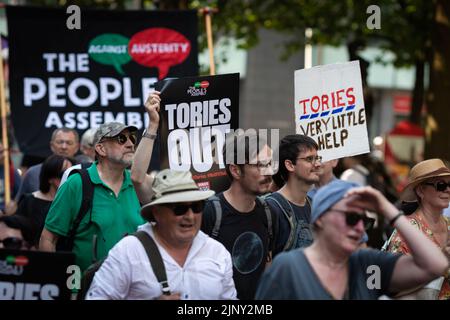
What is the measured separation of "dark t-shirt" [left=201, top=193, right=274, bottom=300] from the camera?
6031 mm

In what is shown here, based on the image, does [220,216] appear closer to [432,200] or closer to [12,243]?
[12,243]

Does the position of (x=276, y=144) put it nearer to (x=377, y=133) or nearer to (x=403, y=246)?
(x=403, y=246)

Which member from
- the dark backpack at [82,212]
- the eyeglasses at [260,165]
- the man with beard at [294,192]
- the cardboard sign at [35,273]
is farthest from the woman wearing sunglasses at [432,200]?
Result: the cardboard sign at [35,273]

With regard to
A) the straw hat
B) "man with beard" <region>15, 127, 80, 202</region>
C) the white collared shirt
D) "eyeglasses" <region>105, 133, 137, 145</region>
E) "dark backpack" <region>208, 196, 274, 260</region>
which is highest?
"man with beard" <region>15, 127, 80, 202</region>

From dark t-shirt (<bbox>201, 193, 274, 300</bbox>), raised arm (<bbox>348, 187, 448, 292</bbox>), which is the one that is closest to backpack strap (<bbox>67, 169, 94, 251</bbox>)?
dark t-shirt (<bbox>201, 193, 274, 300</bbox>)

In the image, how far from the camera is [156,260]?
5.09 metres

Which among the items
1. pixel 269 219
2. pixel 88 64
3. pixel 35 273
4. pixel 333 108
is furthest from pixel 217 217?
pixel 88 64

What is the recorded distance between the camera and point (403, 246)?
6473 mm

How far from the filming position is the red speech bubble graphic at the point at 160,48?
11508 mm

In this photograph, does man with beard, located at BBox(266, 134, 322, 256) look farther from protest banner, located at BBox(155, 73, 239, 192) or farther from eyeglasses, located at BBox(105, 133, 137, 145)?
eyeglasses, located at BBox(105, 133, 137, 145)

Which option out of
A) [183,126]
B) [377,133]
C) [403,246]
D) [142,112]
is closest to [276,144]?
[183,126]

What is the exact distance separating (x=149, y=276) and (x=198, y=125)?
9.18 feet

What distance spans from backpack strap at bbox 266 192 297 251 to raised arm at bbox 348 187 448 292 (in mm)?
1714

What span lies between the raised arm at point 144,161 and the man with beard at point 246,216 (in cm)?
69
